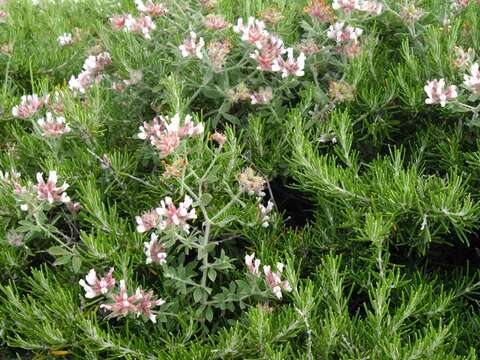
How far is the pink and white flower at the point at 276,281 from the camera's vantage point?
2074 mm

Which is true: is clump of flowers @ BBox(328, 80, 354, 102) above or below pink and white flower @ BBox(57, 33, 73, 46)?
above

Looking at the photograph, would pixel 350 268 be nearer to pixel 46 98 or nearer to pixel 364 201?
pixel 364 201

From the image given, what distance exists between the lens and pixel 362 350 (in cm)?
207

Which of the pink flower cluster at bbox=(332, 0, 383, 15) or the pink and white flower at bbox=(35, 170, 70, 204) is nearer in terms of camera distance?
the pink and white flower at bbox=(35, 170, 70, 204)

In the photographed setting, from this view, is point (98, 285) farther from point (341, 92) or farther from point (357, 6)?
point (357, 6)

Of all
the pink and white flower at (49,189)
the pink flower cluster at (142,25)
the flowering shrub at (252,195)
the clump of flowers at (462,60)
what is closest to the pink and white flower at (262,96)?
the flowering shrub at (252,195)

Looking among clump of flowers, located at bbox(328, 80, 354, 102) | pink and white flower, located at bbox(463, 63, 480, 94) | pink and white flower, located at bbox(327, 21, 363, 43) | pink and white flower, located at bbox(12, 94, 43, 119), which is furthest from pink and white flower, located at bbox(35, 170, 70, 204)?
pink and white flower, located at bbox(463, 63, 480, 94)

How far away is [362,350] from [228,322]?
0.43 m

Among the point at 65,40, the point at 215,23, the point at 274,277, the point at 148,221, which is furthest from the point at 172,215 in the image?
the point at 65,40

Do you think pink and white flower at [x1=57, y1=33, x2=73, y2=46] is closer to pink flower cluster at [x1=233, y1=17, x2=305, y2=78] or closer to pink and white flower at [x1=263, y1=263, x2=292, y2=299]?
pink flower cluster at [x1=233, y1=17, x2=305, y2=78]

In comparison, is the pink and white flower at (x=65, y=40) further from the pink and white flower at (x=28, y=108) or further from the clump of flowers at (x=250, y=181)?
the clump of flowers at (x=250, y=181)

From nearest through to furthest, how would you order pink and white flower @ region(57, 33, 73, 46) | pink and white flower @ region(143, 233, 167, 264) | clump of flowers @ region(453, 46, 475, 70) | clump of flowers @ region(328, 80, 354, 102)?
pink and white flower @ region(143, 233, 167, 264), clump of flowers @ region(453, 46, 475, 70), clump of flowers @ region(328, 80, 354, 102), pink and white flower @ region(57, 33, 73, 46)

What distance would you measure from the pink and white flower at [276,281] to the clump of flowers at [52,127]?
912 millimetres

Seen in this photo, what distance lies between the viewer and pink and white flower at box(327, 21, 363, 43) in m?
2.69
